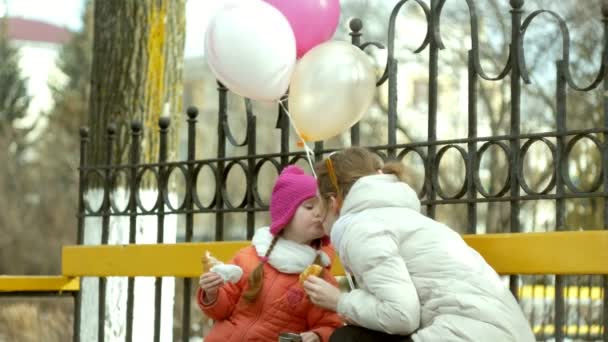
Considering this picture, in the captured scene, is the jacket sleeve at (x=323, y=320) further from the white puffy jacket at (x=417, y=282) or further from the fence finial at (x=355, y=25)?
the fence finial at (x=355, y=25)

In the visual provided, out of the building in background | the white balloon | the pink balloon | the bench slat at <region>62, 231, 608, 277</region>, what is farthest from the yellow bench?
the building in background

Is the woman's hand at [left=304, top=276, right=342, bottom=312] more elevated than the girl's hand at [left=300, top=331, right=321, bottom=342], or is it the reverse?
the woman's hand at [left=304, top=276, right=342, bottom=312]

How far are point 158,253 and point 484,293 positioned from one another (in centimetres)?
240

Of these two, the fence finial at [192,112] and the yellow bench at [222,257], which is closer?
the yellow bench at [222,257]

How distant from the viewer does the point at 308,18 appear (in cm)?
612

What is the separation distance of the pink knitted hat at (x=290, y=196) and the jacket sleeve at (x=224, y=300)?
23cm

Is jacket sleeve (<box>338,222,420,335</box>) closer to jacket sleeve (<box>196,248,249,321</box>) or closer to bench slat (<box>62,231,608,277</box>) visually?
bench slat (<box>62,231,608,277</box>)

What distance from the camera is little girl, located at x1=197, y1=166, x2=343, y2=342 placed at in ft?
18.6

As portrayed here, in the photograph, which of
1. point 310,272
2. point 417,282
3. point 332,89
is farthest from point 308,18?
point 417,282

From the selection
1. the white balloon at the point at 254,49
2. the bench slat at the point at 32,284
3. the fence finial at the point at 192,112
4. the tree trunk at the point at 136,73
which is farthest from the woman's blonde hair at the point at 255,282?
the tree trunk at the point at 136,73

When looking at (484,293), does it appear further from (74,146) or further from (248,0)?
(74,146)

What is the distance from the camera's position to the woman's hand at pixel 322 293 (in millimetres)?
5223

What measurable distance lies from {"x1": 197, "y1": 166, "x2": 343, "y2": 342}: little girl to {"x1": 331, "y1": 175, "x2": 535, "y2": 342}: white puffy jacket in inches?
24.4

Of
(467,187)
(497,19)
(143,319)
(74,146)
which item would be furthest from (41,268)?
(467,187)
